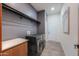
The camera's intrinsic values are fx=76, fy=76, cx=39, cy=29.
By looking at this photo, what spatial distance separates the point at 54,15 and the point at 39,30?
231cm

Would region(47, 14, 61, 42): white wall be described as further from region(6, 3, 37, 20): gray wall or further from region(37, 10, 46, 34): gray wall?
region(6, 3, 37, 20): gray wall

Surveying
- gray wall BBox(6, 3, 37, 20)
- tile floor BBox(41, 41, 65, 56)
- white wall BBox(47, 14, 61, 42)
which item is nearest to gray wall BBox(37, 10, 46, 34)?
gray wall BBox(6, 3, 37, 20)

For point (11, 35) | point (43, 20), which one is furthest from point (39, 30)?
point (11, 35)

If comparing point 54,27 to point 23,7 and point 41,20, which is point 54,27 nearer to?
point 41,20

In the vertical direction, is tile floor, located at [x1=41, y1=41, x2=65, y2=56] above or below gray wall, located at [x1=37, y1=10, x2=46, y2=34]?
below

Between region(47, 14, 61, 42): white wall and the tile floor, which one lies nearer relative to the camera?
the tile floor

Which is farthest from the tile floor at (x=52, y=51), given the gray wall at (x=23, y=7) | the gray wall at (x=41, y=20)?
the gray wall at (x=23, y=7)

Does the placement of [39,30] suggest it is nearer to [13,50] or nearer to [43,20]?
[43,20]

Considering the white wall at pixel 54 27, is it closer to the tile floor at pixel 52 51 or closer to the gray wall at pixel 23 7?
the tile floor at pixel 52 51

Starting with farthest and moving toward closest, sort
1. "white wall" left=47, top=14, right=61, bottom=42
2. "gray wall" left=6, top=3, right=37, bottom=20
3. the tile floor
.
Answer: "white wall" left=47, top=14, right=61, bottom=42
the tile floor
"gray wall" left=6, top=3, right=37, bottom=20

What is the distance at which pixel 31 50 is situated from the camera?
7.27 ft

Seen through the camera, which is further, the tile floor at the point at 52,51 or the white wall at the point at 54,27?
the white wall at the point at 54,27

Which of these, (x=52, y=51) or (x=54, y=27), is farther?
(x=54, y=27)

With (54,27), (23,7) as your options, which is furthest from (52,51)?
(54,27)
